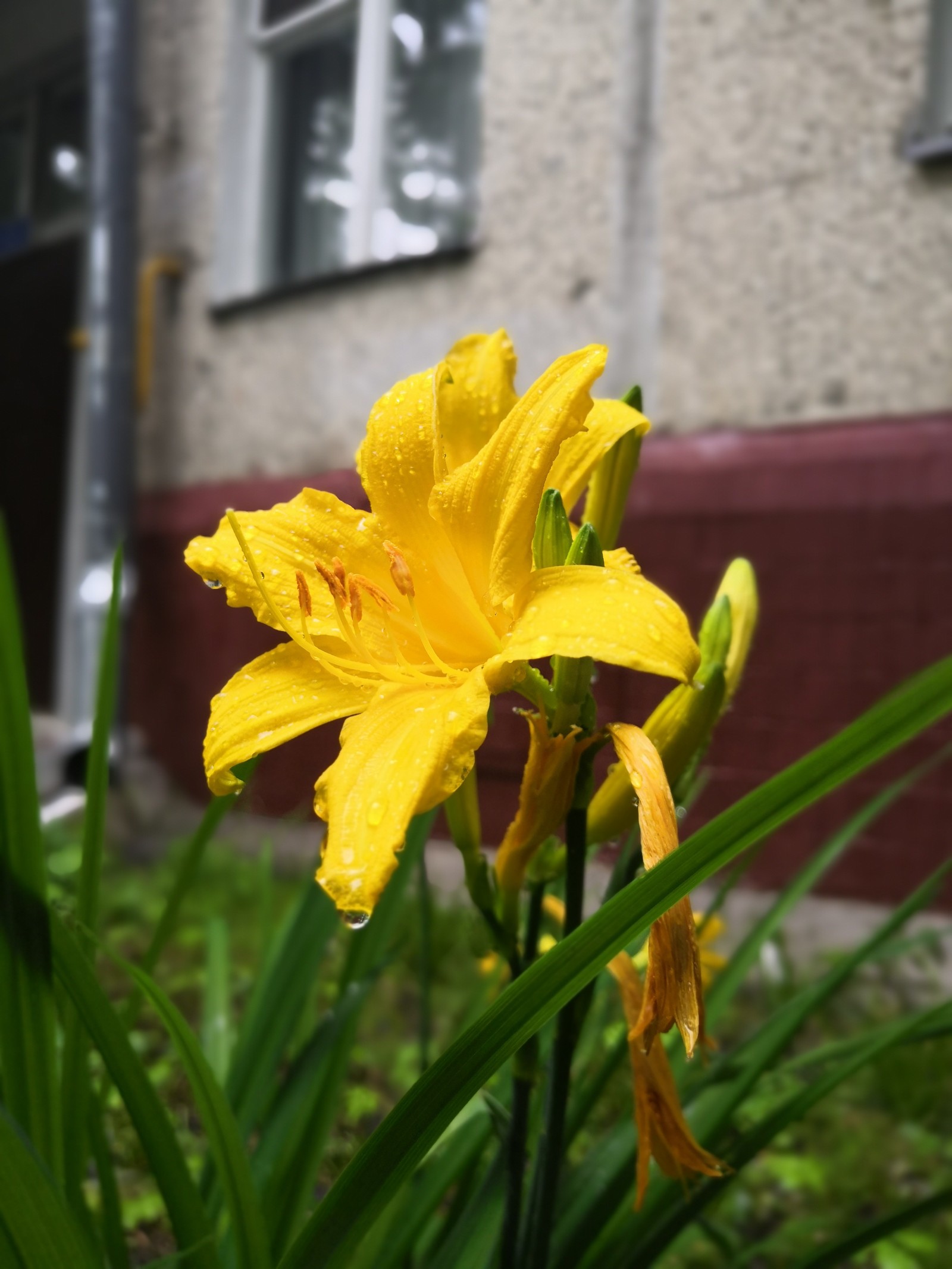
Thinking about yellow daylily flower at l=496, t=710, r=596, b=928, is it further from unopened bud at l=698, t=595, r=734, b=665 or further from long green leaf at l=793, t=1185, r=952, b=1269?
long green leaf at l=793, t=1185, r=952, b=1269

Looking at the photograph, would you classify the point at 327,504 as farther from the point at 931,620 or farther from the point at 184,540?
the point at 184,540

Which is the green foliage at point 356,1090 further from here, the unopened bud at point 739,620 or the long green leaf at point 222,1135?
the unopened bud at point 739,620

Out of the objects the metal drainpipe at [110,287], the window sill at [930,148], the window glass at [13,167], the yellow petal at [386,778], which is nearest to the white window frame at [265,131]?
the metal drainpipe at [110,287]

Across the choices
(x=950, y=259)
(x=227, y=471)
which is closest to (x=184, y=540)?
(x=227, y=471)

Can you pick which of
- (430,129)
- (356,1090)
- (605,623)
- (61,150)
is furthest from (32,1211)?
(61,150)

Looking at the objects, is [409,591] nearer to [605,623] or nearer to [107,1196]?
[605,623]

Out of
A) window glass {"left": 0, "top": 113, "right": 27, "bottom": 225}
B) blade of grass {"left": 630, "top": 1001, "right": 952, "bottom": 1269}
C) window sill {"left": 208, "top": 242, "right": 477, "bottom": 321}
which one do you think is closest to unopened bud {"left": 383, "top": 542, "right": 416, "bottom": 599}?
blade of grass {"left": 630, "top": 1001, "right": 952, "bottom": 1269}

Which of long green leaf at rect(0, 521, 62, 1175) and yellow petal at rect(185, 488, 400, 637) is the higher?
yellow petal at rect(185, 488, 400, 637)
